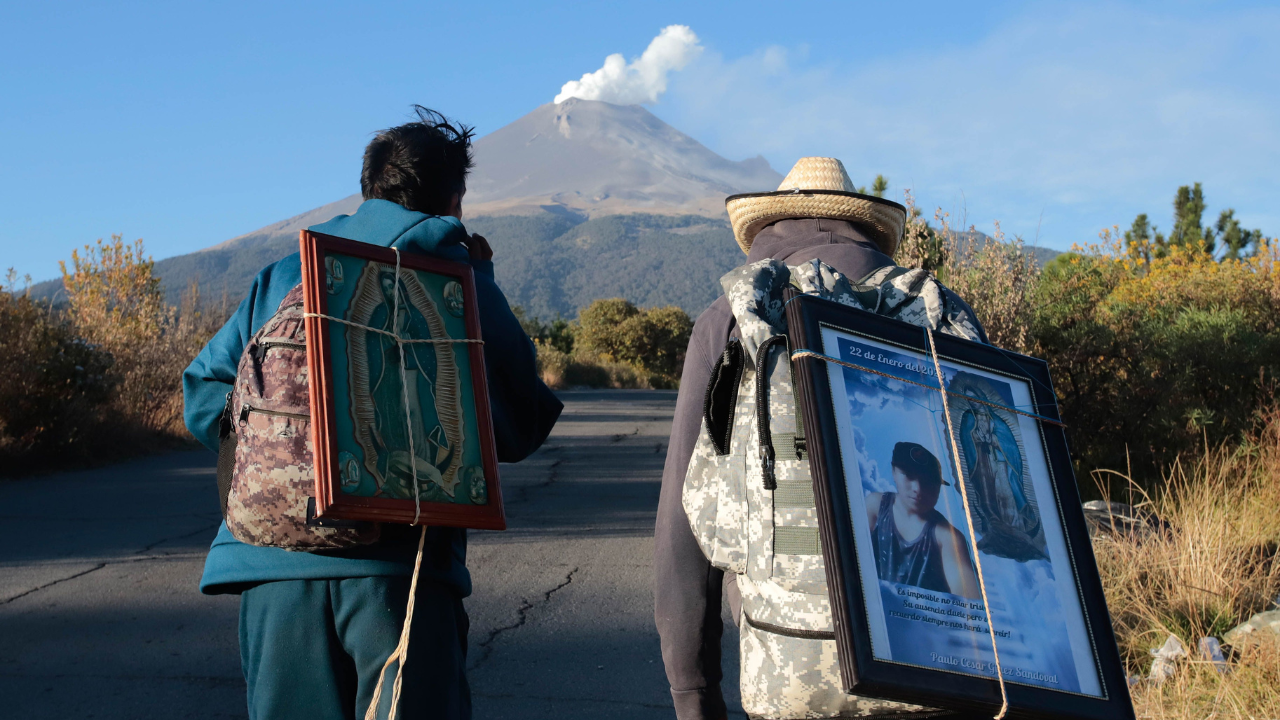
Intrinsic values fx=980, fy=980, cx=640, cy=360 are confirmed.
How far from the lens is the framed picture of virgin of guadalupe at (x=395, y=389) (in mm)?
1804

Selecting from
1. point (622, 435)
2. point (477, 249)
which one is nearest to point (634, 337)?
point (622, 435)

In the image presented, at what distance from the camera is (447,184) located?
2.32 metres

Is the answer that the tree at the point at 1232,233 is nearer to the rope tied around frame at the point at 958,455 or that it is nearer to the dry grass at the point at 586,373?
the dry grass at the point at 586,373

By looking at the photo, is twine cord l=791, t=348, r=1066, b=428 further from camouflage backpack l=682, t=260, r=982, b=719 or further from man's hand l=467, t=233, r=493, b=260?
man's hand l=467, t=233, r=493, b=260

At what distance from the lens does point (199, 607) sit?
217 inches

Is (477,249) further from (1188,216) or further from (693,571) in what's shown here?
(1188,216)

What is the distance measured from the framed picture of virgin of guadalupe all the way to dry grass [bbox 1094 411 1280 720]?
9.61 ft

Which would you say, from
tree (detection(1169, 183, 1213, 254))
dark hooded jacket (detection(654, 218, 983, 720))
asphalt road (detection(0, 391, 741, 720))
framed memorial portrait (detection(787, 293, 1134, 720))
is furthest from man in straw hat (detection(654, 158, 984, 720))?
tree (detection(1169, 183, 1213, 254))

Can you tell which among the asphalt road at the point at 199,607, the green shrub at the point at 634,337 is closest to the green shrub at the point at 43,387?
the asphalt road at the point at 199,607

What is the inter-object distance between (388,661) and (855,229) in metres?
1.38

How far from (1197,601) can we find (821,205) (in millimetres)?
3544

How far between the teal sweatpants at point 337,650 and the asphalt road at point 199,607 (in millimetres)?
2139

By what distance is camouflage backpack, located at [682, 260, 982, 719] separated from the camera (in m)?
1.70

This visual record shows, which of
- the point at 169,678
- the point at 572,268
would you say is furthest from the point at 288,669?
the point at 572,268
